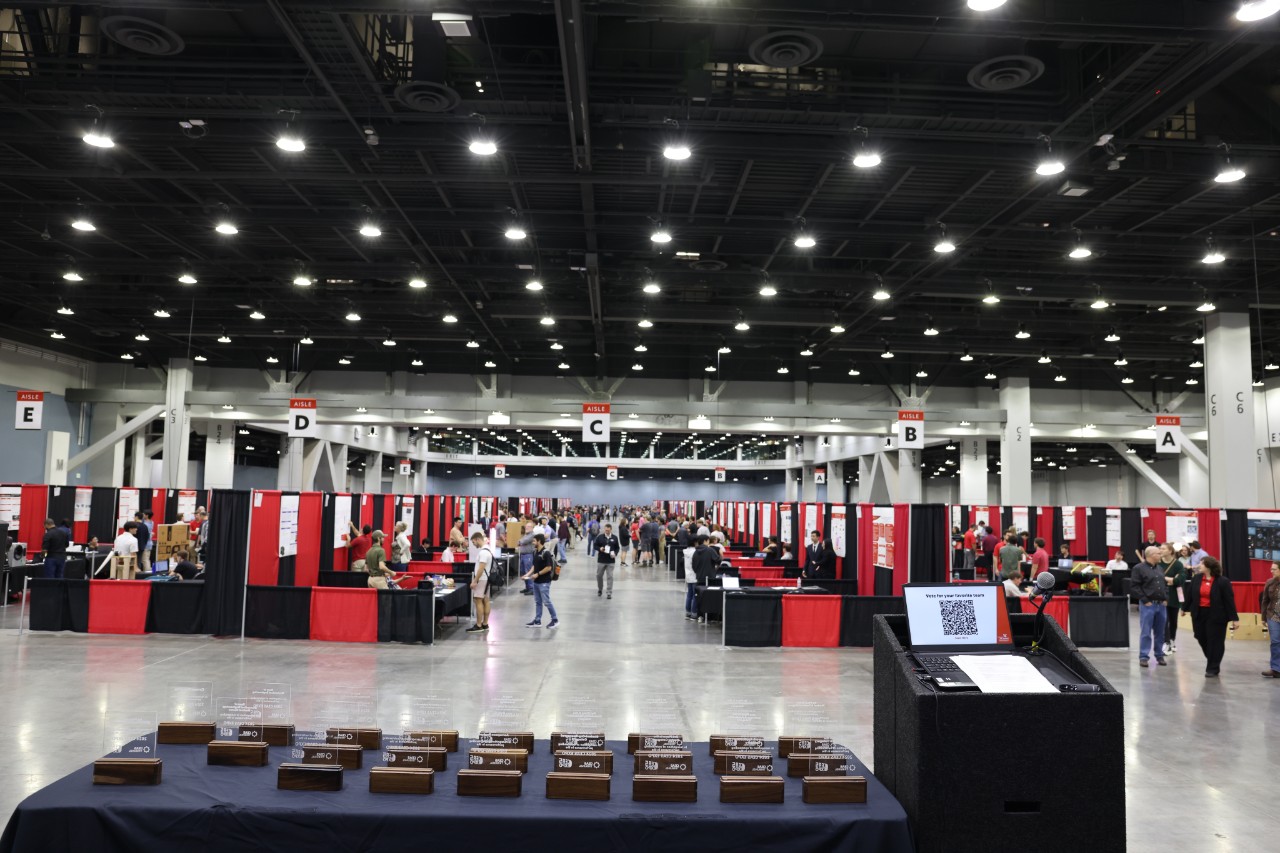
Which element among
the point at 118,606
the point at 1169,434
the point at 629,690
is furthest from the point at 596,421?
the point at 1169,434

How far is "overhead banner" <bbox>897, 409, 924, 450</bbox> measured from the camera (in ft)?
65.4

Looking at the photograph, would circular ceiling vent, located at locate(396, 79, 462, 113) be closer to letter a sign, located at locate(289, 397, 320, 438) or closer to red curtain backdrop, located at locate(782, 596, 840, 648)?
red curtain backdrop, located at locate(782, 596, 840, 648)

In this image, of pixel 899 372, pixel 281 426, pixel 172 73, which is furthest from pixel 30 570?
pixel 899 372

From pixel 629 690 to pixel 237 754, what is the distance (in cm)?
633

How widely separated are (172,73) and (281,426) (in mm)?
18214

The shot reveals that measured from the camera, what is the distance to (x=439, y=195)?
11438mm

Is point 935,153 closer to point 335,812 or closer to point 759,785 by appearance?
point 759,785

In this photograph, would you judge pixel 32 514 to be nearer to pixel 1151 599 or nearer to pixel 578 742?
pixel 578 742

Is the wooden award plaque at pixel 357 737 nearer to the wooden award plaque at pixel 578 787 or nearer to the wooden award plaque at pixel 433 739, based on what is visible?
the wooden award plaque at pixel 433 739

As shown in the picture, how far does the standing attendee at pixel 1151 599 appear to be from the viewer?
35.4ft

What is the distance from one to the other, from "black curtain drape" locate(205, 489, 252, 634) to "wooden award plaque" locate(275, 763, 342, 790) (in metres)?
9.93

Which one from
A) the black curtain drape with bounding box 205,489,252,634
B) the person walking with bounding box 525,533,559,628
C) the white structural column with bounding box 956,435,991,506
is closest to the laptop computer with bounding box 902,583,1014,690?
the person walking with bounding box 525,533,559,628

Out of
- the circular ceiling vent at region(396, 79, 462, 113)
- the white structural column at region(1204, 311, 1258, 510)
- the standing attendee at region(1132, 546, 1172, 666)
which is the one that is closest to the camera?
the circular ceiling vent at region(396, 79, 462, 113)

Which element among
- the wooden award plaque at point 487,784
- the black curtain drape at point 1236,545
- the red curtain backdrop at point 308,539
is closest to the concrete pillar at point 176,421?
the red curtain backdrop at point 308,539
